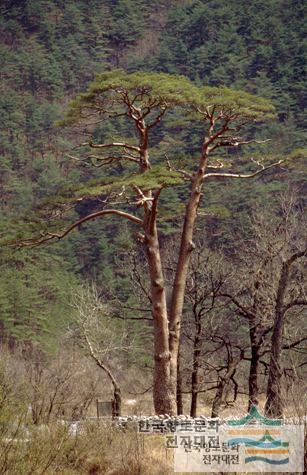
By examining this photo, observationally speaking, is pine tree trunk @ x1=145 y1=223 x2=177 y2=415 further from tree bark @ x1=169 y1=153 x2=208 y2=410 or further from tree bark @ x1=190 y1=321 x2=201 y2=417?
tree bark @ x1=190 y1=321 x2=201 y2=417

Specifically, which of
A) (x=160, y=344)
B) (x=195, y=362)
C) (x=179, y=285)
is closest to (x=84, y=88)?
(x=195, y=362)

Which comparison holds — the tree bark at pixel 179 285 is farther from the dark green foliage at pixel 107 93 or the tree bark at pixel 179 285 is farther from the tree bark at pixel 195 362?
the tree bark at pixel 195 362

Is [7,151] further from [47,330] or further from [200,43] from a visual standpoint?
[47,330]

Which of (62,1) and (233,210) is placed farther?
(62,1)

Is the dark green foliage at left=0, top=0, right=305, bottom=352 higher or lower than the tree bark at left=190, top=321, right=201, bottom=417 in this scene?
higher

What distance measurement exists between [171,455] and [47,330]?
25598 mm

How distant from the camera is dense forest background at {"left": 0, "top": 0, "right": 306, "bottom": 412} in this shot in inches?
1393

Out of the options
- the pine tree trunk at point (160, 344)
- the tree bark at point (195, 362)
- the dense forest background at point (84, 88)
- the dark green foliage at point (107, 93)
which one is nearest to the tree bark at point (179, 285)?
the pine tree trunk at point (160, 344)

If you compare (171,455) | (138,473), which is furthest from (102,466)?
(171,455)

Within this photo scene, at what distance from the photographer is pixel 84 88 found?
74062 mm

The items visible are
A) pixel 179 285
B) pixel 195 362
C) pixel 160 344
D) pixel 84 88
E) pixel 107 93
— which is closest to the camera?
pixel 107 93

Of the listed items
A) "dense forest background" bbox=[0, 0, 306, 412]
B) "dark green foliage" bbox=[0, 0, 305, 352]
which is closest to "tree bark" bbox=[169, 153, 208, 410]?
"dense forest background" bbox=[0, 0, 306, 412]

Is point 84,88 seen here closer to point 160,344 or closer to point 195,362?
point 195,362

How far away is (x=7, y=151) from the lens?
60094mm
